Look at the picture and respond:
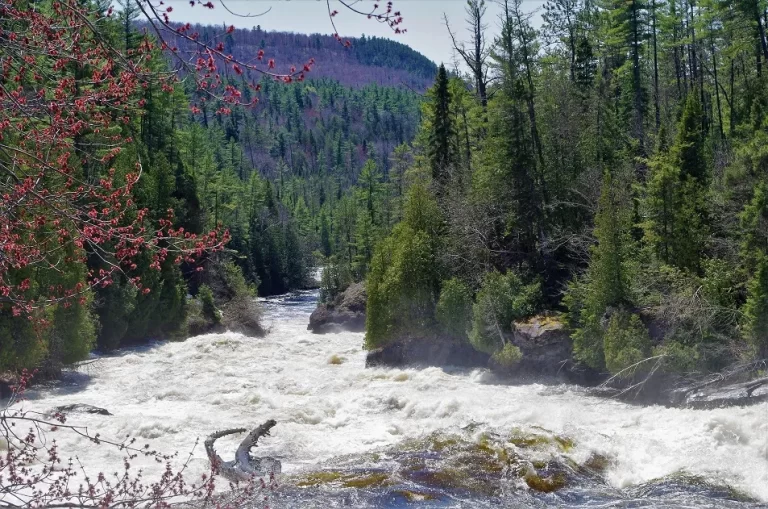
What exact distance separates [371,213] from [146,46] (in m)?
55.8

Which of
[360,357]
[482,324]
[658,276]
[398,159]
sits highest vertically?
[398,159]

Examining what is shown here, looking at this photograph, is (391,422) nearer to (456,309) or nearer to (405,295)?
(456,309)

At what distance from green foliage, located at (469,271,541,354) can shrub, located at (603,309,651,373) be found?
15.3ft

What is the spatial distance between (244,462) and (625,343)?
11.1 metres

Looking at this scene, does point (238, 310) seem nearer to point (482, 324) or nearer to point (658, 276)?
point (482, 324)

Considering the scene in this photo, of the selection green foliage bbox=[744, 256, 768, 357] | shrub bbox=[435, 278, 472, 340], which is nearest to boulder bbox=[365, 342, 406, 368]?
shrub bbox=[435, 278, 472, 340]

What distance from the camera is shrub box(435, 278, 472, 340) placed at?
26641 mm

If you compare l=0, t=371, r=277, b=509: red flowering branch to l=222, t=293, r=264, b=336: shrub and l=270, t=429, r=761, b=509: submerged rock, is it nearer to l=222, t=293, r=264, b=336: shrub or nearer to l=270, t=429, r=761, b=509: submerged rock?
l=270, t=429, r=761, b=509: submerged rock

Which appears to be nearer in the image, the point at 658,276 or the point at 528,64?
the point at 658,276

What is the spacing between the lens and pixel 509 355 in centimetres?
2350

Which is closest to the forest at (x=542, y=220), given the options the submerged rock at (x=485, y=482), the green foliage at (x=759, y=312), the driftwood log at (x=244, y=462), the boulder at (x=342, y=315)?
the green foliage at (x=759, y=312)

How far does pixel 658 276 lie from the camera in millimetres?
21562

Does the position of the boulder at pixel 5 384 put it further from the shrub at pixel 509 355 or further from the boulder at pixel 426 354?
the shrub at pixel 509 355

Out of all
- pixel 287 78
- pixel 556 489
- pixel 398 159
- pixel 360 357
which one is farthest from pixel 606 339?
pixel 398 159
